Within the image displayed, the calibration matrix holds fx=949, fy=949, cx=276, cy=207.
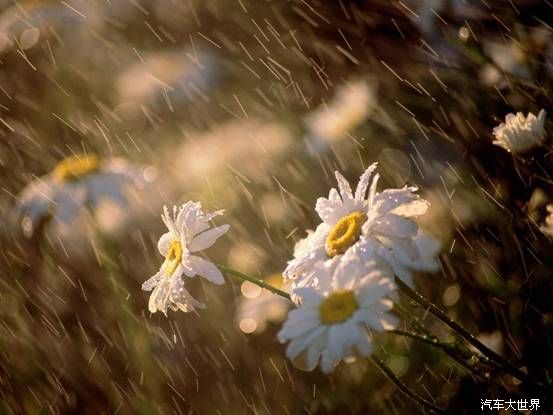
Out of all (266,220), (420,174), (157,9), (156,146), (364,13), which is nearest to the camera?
(420,174)

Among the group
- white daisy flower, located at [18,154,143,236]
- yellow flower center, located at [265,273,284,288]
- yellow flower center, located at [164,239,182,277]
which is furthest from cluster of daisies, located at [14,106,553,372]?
white daisy flower, located at [18,154,143,236]

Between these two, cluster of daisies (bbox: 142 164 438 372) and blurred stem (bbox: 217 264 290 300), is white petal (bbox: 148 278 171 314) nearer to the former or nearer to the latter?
Answer: cluster of daisies (bbox: 142 164 438 372)

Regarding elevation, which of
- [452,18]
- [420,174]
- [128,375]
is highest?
[452,18]

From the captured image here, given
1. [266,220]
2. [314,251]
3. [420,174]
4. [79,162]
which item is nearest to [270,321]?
[266,220]

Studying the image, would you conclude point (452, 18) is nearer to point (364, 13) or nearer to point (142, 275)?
point (364, 13)

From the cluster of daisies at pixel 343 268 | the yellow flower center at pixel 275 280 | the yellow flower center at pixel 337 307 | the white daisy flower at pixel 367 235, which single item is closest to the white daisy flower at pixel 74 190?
the yellow flower center at pixel 275 280

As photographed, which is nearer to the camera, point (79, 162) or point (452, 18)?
point (452, 18)
